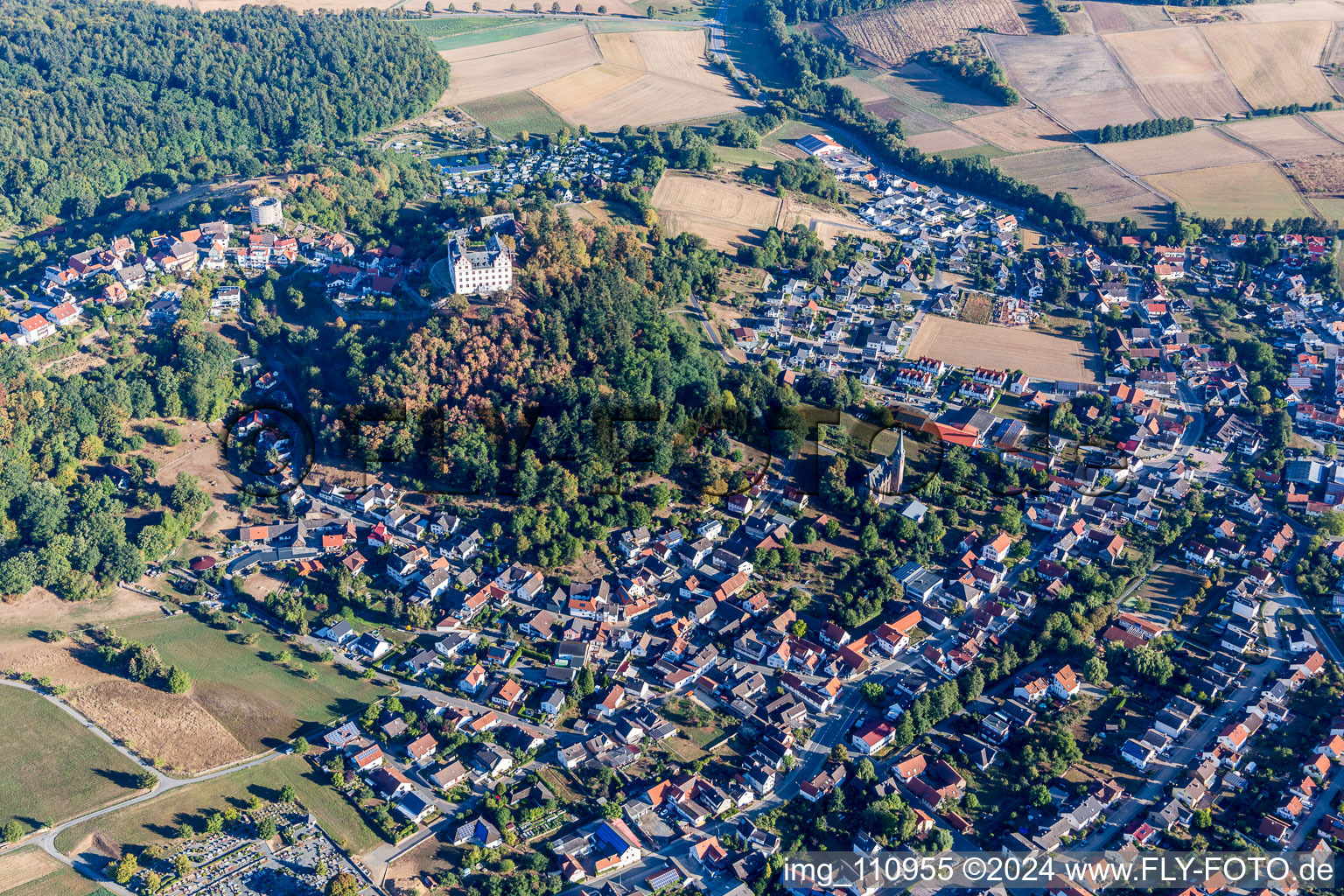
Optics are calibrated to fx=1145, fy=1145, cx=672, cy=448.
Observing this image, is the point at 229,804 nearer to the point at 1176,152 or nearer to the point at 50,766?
the point at 50,766

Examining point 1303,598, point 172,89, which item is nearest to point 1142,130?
point 1303,598

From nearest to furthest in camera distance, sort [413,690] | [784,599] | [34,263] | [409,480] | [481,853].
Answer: [481,853]
[413,690]
[784,599]
[409,480]
[34,263]

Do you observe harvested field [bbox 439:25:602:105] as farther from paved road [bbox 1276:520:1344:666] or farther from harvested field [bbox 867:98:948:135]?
paved road [bbox 1276:520:1344:666]

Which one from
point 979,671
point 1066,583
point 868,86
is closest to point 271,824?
point 979,671

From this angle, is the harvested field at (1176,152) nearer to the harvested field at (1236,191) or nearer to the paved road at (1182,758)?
the harvested field at (1236,191)

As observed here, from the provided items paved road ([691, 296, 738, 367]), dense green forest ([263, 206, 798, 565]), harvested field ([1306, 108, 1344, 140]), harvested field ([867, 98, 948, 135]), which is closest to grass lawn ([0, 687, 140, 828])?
dense green forest ([263, 206, 798, 565])

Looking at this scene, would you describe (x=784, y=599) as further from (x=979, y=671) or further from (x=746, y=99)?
(x=746, y=99)

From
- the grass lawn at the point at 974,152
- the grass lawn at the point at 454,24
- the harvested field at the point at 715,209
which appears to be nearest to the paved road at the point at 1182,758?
the harvested field at the point at 715,209
